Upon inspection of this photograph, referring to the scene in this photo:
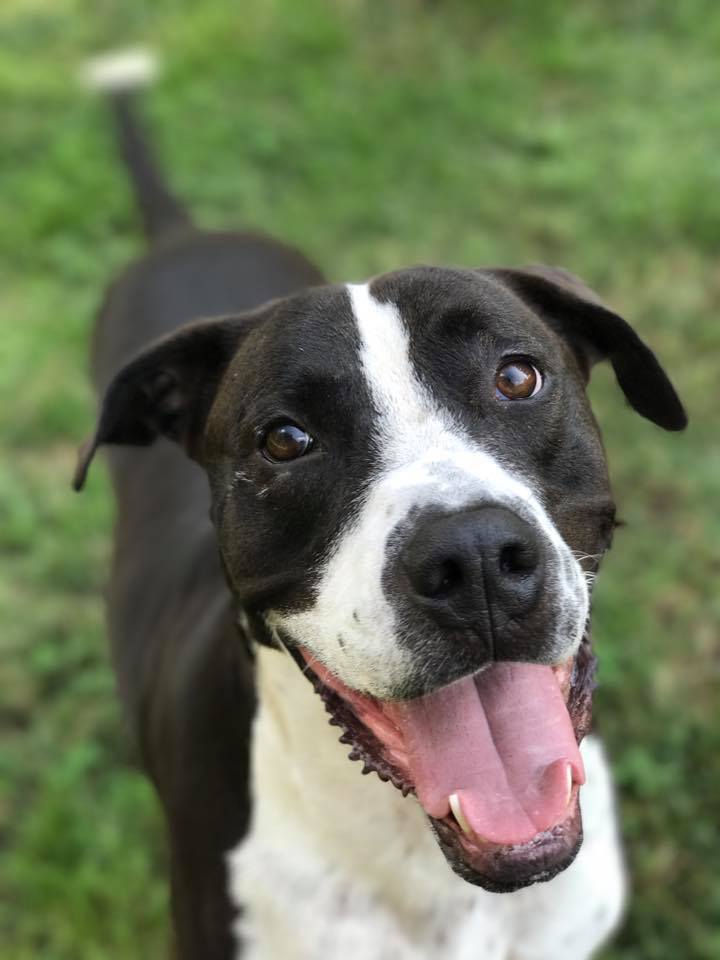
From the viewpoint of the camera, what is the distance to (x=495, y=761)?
210 cm

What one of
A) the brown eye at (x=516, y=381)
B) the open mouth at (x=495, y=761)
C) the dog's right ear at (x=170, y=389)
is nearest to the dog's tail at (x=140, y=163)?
the dog's right ear at (x=170, y=389)

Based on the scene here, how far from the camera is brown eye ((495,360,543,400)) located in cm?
220

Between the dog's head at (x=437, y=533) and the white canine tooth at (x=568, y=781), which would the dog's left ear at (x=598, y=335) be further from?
the white canine tooth at (x=568, y=781)

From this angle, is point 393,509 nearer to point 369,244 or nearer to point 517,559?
point 517,559

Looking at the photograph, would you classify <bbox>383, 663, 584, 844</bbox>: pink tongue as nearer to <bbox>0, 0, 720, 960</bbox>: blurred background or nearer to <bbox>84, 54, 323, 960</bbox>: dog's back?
<bbox>84, 54, 323, 960</bbox>: dog's back

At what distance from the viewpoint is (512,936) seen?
254 cm

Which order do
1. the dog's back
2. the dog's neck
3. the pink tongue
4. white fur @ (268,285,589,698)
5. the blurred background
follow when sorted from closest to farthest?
white fur @ (268,285,589,698)
the pink tongue
the dog's neck
the dog's back
the blurred background

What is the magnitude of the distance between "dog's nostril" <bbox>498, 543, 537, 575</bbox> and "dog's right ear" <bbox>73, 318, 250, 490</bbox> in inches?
40.8

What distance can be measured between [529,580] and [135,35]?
7.64m

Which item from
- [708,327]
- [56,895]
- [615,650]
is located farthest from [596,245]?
[56,895]

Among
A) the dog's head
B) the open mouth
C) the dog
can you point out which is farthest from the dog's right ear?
the open mouth

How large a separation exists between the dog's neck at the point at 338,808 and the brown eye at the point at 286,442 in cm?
46

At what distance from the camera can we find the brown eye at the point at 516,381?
7.22 ft

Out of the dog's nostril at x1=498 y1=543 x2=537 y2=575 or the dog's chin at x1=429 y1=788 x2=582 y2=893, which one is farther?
the dog's chin at x1=429 y1=788 x2=582 y2=893
